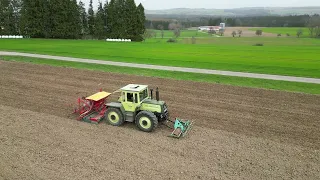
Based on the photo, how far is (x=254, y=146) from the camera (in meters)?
12.4

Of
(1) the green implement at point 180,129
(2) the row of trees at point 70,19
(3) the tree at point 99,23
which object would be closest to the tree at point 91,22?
(2) the row of trees at point 70,19

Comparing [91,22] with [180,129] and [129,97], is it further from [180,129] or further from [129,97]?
[180,129]

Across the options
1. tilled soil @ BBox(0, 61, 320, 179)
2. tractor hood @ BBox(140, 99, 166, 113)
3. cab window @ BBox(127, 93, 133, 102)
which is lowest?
tilled soil @ BBox(0, 61, 320, 179)

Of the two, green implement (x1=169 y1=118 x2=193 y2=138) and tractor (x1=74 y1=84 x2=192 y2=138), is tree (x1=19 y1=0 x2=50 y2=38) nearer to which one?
tractor (x1=74 y1=84 x2=192 y2=138)

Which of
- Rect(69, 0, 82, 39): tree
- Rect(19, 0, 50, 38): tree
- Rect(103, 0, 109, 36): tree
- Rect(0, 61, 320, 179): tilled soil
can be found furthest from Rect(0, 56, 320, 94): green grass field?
Rect(103, 0, 109, 36): tree

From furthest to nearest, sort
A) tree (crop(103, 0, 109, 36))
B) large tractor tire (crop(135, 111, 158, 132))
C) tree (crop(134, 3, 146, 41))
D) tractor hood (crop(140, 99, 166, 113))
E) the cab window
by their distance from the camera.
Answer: tree (crop(103, 0, 109, 36))
tree (crop(134, 3, 146, 41))
the cab window
tractor hood (crop(140, 99, 166, 113))
large tractor tire (crop(135, 111, 158, 132))

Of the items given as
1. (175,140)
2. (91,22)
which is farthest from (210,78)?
(91,22)

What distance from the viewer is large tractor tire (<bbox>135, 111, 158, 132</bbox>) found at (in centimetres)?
1326

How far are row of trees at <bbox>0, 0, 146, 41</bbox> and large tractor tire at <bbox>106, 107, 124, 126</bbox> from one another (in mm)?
56092

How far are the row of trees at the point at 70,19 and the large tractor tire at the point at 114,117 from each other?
184 ft

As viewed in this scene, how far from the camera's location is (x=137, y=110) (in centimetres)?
1395

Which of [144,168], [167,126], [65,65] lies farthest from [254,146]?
[65,65]

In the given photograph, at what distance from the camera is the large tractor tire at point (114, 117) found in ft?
46.2

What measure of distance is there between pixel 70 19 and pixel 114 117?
59.2m
